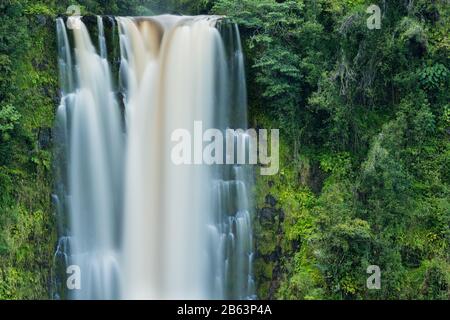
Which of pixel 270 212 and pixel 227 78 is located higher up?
pixel 227 78

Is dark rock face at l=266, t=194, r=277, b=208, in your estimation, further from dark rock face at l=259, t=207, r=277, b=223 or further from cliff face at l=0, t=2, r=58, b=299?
cliff face at l=0, t=2, r=58, b=299

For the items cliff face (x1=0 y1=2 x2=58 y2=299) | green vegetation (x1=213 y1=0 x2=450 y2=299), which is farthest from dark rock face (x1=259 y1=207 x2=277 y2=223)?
cliff face (x1=0 y1=2 x2=58 y2=299)

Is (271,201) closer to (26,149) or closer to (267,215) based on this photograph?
(267,215)

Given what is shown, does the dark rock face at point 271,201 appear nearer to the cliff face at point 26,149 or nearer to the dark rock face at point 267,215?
the dark rock face at point 267,215

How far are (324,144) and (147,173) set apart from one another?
16.2 ft

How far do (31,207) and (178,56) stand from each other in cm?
547

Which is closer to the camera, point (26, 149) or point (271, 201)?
point (26, 149)

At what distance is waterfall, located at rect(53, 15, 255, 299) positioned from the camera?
1822 centimetres

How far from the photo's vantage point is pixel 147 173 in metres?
18.7

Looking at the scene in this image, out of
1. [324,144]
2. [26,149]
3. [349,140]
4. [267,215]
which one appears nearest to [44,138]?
[26,149]

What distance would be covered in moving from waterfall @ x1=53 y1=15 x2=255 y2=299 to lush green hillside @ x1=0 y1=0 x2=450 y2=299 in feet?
1.65

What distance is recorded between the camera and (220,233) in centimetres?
1872
